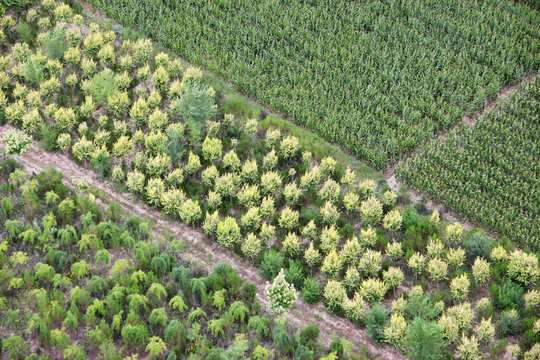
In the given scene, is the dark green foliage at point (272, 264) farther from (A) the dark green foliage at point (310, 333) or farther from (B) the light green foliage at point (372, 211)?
(B) the light green foliage at point (372, 211)

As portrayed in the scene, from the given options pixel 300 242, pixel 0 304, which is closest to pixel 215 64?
pixel 300 242

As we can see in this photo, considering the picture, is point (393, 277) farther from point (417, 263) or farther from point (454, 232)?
point (454, 232)

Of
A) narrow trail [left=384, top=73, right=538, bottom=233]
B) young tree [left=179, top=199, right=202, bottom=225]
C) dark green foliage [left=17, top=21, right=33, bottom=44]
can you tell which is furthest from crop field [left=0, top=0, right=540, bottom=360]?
dark green foliage [left=17, top=21, right=33, bottom=44]

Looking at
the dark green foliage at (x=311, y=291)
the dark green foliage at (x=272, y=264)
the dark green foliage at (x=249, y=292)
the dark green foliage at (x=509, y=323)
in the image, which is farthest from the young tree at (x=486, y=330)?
the dark green foliage at (x=249, y=292)

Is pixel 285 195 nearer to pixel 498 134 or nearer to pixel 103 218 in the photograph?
pixel 103 218

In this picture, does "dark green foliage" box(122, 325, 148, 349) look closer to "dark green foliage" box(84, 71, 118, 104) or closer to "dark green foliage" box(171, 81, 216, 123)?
"dark green foliage" box(171, 81, 216, 123)

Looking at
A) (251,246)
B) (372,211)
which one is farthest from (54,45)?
(372,211)
